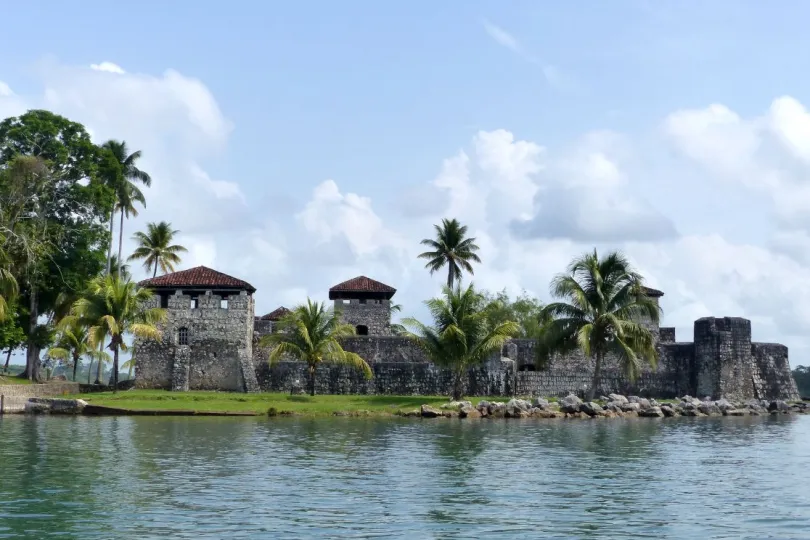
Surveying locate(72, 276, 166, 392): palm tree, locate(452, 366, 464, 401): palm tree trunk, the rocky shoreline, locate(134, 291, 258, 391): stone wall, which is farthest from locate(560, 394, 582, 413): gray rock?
locate(72, 276, 166, 392): palm tree

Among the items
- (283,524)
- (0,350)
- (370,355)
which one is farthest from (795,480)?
(0,350)

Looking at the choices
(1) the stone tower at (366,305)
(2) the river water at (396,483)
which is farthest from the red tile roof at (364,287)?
(2) the river water at (396,483)

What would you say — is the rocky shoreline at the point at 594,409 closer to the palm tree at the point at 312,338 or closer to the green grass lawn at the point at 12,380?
the palm tree at the point at 312,338

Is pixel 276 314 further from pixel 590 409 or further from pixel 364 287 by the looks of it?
pixel 590 409

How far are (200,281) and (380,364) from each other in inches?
423

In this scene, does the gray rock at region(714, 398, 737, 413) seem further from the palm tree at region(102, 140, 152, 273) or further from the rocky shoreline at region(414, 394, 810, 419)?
the palm tree at region(102, 140, 152, 273)

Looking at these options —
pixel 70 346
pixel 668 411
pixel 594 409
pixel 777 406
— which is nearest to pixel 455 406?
pixel 594 409

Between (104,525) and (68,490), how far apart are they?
13.2 feet

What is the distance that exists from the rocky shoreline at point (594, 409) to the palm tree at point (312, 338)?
691cm

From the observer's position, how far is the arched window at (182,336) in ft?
180

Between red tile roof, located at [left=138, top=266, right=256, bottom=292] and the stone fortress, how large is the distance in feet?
0.18

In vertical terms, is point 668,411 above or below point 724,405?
below

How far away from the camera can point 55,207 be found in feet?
188

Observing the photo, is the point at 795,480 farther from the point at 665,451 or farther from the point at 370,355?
the point at 370,355
